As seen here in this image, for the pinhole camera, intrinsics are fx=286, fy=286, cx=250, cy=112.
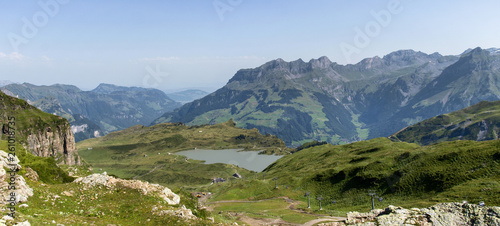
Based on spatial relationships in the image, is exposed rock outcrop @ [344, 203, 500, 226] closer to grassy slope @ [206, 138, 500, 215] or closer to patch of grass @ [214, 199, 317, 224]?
grassy slope @ [206, 138, 500, 215]

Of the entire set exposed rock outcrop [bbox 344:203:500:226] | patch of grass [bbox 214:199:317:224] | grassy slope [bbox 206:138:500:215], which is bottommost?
patch of grass [bbox 214:199:317:224]

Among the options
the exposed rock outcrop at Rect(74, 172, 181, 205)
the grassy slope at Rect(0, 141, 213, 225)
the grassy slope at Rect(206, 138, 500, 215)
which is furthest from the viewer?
the grassy slope at Rect(206, 138, 500, 215)

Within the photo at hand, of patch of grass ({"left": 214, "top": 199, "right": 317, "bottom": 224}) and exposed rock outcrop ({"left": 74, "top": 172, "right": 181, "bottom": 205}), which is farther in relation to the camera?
patch of grass ({"left": 214, "top": 199, "right": 317, "bottom": 224})

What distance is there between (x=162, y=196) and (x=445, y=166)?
84407 mm

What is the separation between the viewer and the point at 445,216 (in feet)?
92.1

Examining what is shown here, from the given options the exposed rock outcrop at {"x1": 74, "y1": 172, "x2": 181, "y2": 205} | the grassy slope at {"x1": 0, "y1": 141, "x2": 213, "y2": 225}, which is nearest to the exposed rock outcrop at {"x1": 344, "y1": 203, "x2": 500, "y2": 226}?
the grassy slope at {"x1": 0, "y1": 141, "x2": 213, "y2": 225}

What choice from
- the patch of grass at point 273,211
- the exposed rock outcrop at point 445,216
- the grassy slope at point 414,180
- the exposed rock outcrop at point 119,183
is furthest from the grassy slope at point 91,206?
the grassy slope at point 414,180

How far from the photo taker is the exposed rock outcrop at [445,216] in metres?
26.8

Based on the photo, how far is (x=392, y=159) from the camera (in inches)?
4348

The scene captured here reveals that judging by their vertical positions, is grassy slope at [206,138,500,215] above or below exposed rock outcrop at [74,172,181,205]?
below

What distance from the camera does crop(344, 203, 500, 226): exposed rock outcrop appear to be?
87.8ft

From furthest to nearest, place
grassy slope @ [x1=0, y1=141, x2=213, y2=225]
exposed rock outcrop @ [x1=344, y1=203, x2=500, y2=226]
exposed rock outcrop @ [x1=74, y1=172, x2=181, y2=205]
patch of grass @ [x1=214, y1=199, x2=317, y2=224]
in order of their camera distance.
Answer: patch of grass @ [x1=214, y1=199, x2=317, y2=224] < exposed rock outcrop @ [x1=74, y1=172, x2=181, y2=205] < grassy slope @ [x1=0, y1=141, x2=213, y2=225] < exposed rock outcrop @ [x1=344, y1=203, x2=500, y2=226]

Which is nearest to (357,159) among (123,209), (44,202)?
(123,209)

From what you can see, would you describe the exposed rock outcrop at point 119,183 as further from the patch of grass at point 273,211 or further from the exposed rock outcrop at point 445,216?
the patch of grass at point 273,211
